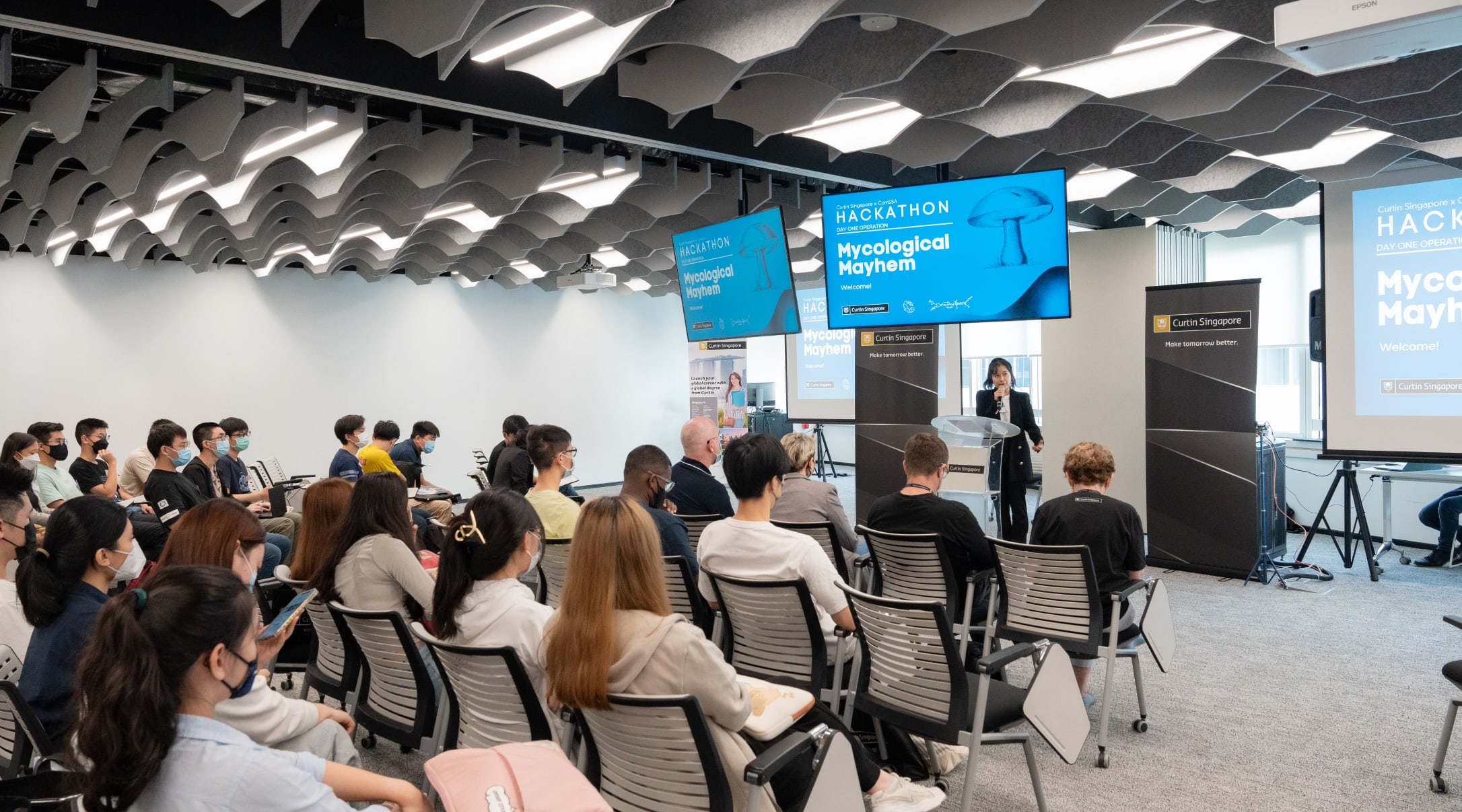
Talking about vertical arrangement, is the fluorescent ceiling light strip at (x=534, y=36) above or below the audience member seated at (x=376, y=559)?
above

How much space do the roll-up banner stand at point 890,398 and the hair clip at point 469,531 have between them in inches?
258

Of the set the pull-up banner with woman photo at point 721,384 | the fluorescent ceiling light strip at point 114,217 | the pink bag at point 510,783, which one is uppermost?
the fluorescent ceiling light strip at point 114,217

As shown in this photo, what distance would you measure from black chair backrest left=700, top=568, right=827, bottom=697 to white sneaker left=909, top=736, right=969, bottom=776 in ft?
1.83

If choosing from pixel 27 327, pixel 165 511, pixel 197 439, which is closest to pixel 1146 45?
pixel 165 511

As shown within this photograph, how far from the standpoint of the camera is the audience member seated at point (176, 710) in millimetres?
1403

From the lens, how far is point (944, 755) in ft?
11.3

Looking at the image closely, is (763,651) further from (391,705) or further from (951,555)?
(391,705)

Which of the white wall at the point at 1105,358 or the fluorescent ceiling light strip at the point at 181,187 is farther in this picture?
the white wall at the point at 1105,358

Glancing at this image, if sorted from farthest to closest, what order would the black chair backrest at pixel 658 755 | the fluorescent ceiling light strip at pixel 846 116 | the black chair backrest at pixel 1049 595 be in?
1. the fluorescent ceiling light strip at pixel 846 116
2. the black chair backrest at pixel 1049 595
3. the black chair backrest at pixel 658 755

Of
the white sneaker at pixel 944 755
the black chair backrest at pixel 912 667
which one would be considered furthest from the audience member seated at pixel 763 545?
the white sneaker at pixel 944 755

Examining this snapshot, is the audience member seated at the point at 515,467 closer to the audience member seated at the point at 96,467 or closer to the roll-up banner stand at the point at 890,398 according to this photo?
the audience member seated at the point at 96,467

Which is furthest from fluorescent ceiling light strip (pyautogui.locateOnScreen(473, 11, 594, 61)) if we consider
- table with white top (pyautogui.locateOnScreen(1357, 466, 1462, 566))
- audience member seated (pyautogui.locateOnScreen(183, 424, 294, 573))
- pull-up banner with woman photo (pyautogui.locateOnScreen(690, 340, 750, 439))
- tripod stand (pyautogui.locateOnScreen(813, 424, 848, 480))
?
tripod stand (pyautogui.locateOnScreen(813, 424, 848, 480))

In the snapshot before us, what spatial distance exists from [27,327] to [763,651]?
10.9m

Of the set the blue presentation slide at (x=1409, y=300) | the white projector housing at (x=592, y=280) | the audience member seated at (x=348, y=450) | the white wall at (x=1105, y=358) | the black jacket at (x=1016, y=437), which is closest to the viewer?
the blue presentation slide at (x=1409, y=300)
